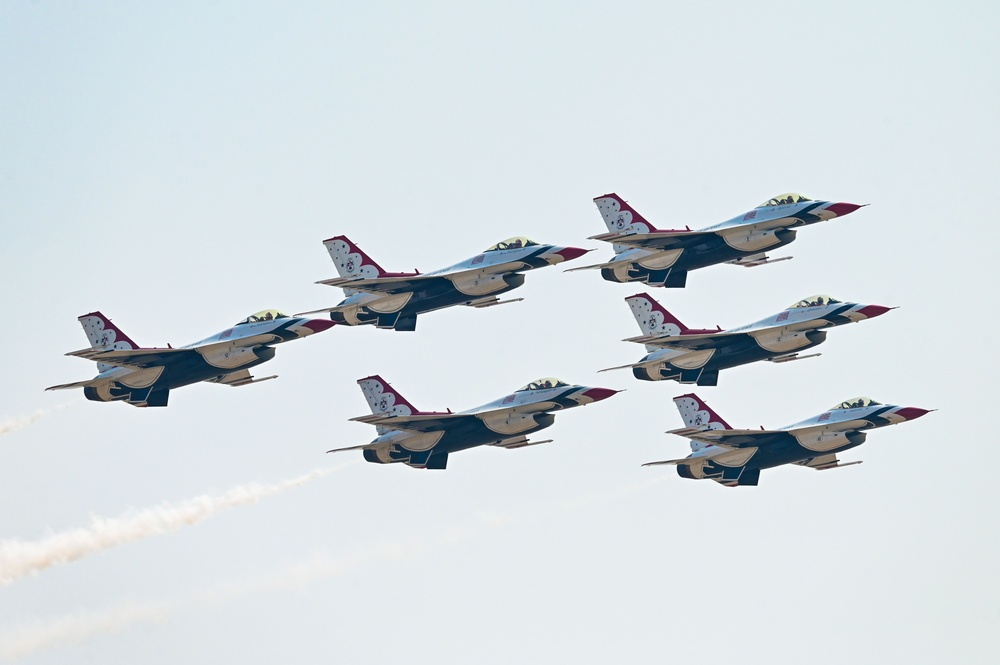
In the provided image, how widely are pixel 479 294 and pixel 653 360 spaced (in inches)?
363

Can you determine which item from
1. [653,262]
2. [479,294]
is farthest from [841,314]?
[479,294]

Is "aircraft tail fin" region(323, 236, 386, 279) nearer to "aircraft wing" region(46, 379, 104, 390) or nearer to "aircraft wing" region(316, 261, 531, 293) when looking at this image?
"aircraft wing" region(316, 261, 531, 293)

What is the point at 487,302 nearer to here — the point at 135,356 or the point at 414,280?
the point at 414,280

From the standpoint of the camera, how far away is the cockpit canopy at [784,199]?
8700cm

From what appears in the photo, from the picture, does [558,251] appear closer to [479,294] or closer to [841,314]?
[479,294]

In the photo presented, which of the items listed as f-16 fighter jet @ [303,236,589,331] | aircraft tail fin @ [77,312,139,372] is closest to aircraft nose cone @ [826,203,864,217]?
f-16 fighter jet @ [303,236,589,331]

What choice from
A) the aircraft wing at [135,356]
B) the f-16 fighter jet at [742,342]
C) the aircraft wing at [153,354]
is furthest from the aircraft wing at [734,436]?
the aircraft wing at [135,356]

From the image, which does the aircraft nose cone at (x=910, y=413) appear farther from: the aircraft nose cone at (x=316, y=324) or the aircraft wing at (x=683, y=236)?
the aircraft nose cone at (x=316, y=324)

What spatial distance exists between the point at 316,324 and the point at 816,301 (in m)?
23.6

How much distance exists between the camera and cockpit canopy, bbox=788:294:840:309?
284 ft

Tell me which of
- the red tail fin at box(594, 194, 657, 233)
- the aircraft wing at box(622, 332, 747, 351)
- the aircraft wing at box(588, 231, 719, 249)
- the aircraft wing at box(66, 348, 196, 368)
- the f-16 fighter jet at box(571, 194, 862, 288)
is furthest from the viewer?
the red tail fin at box(594, 194, 657, 233)

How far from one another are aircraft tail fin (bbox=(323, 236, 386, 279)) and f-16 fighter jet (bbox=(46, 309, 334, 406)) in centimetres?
469

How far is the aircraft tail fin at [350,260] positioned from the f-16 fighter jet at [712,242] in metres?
10.4

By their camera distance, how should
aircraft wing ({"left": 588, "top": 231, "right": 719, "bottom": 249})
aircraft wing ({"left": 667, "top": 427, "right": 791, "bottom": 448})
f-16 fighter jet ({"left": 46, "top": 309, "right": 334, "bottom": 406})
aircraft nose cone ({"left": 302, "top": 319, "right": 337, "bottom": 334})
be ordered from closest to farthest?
f-16 fighter jet ({"left": 46, "top": 309, "right": 334, "bottom": 406})
aircraft nose cone ({"left": 302, "top": 319, "right": 337, "bottom": 334})
aircraft wing ({"left": 667, "top": 427, "right": 791, "bottom": 448})
aircraft wing ({"left": 588, "top": 231, "right": 719, "bottom": 249})
